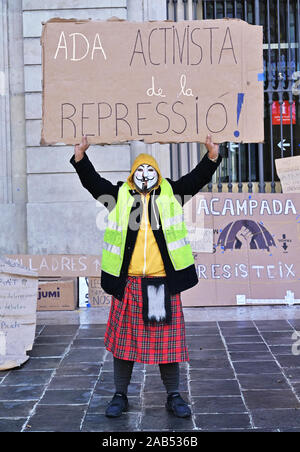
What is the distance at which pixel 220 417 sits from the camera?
4.11m

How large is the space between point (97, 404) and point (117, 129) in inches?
70.1

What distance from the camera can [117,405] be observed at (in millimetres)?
4184

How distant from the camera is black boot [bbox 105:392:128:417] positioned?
4141 millimetres

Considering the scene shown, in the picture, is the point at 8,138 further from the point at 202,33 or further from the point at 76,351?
the point at 202,33

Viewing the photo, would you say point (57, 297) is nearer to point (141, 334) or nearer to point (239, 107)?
point (141, 334)

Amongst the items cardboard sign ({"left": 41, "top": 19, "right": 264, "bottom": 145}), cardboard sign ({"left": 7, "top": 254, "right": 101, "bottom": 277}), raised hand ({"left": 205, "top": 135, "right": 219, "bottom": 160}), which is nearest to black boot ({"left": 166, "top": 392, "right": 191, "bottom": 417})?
raised hand ({"left": 205, "top": 135, "right": 219, "bottom": 160})

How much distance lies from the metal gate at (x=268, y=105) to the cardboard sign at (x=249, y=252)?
0.45 metres

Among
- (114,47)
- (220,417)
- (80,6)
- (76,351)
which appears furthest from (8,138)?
(220,417)

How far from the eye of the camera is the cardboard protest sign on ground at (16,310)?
18.2 feet

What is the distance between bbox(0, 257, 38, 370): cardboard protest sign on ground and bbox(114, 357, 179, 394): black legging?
142cm

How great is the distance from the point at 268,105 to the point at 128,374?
4839 millimetres

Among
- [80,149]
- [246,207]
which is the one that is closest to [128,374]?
[80,149]

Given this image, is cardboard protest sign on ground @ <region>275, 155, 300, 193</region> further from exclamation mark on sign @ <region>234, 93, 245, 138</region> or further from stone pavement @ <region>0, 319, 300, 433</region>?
exclamation mark on sign @ <region>234, 93, 245, 138</region>

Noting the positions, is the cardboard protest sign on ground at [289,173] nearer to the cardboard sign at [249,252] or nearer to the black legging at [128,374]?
the cardboard sign at [249,252]
